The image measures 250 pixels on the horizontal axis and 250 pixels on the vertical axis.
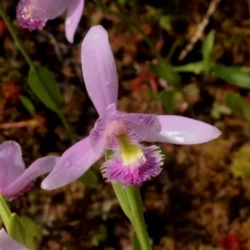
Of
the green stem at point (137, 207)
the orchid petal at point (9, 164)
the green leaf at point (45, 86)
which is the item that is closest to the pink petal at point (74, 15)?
the green leaf at point (45, 86)

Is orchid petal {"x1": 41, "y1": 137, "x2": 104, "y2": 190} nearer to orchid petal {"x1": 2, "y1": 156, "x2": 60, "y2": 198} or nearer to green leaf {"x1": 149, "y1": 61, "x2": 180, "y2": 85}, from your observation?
orchid petal {"x1": 2, "y1": 156, "x2": 60, "y2": 198}

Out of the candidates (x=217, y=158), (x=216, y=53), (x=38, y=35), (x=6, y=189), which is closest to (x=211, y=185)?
(x=217, y=158)

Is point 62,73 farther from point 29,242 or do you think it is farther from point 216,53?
point 29,242

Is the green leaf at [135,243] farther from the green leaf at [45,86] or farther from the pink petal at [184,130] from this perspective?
the green leaf at [45,86]

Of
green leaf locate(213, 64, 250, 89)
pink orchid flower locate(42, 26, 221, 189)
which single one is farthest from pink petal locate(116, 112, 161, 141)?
green leaf locate(213, 64, 250, 89)

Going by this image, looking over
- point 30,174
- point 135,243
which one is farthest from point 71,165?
point 135,243

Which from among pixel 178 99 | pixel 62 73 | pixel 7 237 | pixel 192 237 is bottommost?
pixel 192 237
